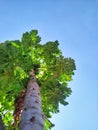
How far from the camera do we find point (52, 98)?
493 inches

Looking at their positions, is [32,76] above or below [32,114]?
above

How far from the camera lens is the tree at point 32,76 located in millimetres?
10551

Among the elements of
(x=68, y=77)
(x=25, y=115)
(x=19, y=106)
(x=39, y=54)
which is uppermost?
(x=39, y=54)

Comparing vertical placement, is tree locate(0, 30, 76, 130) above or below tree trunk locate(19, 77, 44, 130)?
above

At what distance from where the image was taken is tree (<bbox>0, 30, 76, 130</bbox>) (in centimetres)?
1055

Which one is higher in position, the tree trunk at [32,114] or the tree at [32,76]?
the tree at [32,76]

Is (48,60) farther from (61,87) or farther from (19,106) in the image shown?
(19,106)

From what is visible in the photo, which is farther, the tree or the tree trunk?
the tree

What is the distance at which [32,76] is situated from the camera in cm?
1190

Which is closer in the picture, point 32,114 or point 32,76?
point 32,114

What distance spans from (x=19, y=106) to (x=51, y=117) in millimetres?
2658

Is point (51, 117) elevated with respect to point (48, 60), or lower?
lower

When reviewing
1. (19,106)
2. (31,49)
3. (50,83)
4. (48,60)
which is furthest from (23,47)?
(19,106)

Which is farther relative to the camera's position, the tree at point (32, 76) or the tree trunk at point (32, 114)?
the tree at point (32, 76)
